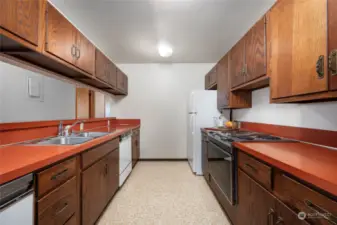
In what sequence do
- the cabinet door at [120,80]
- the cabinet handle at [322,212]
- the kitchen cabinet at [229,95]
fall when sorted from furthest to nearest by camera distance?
1. the cabinet door at [120,80]
2. the kitchen cabinet at [229,95]
3. the cabinet handle at [322,212]

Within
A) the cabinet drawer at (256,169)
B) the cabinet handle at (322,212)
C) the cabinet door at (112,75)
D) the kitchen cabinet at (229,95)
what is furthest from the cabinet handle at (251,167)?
the cabinet door at (112,75)

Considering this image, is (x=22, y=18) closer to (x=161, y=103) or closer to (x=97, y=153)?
(x=97, y=153)

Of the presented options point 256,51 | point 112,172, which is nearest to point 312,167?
point 256,51

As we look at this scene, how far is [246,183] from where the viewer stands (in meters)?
1.53

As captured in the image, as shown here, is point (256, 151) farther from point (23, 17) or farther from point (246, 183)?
point (23, 17)

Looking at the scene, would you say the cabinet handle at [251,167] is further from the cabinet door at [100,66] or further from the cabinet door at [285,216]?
the cabinet door at [100,66]

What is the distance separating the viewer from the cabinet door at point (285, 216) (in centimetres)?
90

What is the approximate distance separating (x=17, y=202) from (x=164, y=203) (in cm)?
181

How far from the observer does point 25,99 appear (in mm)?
1700

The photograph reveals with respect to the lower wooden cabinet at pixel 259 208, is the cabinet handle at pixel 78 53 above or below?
above

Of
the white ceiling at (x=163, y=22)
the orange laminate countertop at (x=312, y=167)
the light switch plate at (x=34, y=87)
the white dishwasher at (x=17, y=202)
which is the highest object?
the white ceiling at (x=163, y=22)

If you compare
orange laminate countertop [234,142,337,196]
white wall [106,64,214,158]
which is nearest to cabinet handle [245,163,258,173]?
orange laminate countertop [234,142,337,196]

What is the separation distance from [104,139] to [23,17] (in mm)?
1235

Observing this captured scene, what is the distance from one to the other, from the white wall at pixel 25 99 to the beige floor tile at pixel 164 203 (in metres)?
1.27
